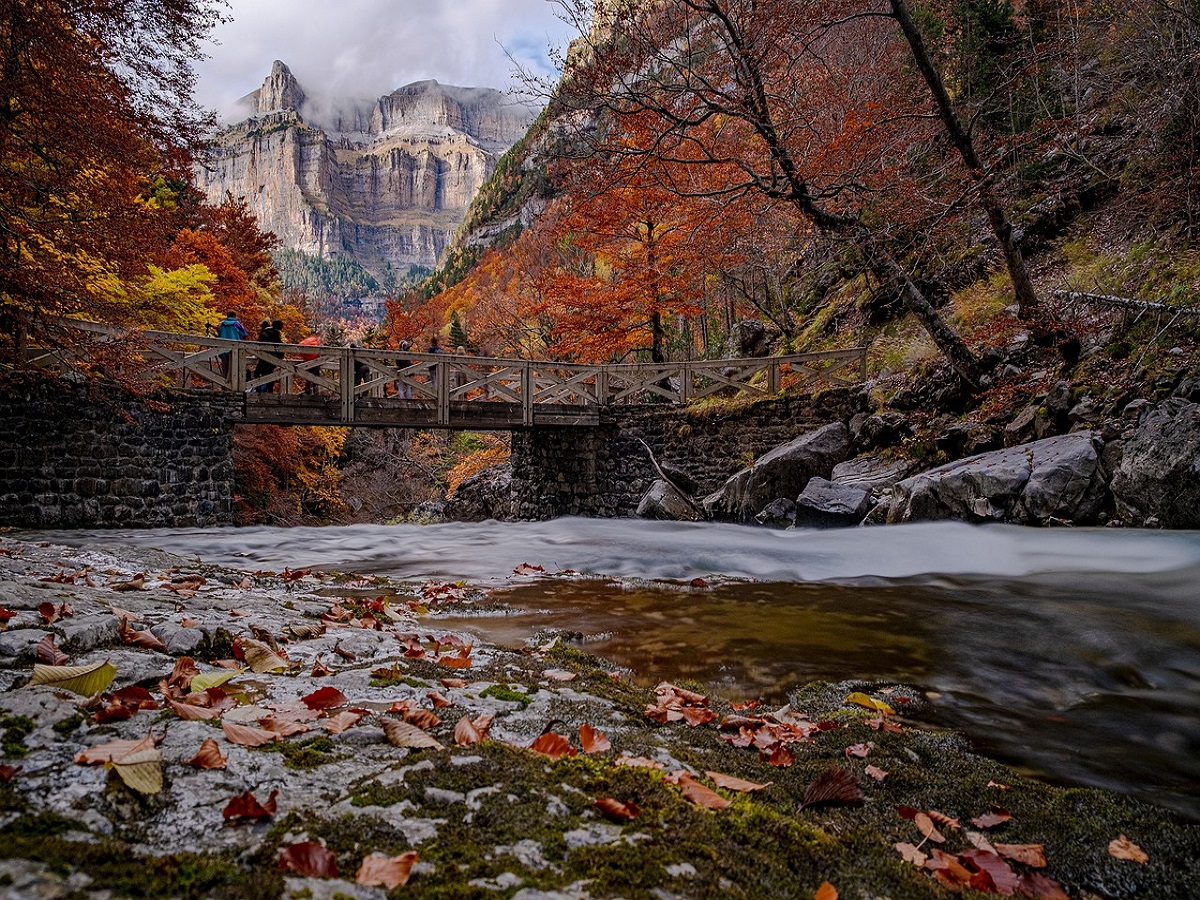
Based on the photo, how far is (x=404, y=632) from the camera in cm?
348

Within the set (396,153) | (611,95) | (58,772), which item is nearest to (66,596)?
(58,772)

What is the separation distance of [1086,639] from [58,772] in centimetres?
491

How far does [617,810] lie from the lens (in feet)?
4.47

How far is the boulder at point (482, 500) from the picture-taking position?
19250 millimetres

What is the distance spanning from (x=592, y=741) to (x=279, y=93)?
778ft

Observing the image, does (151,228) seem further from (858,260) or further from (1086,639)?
(858,260)

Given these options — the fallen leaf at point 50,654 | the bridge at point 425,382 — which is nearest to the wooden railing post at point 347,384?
the bridge at point 425,382

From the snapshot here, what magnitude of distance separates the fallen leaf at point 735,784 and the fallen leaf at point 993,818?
61cm

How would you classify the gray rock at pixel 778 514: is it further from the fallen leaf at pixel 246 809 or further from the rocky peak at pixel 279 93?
the rocky peak at pixel 279 93

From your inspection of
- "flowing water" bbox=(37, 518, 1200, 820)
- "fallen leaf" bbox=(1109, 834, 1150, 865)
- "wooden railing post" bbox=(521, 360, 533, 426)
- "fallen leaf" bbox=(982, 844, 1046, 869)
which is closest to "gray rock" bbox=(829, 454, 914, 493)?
"flowing water" bbox=(37, 518, 1200, 820)

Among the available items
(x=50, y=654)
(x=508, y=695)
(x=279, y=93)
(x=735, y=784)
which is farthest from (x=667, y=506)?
(x=279, y=93)

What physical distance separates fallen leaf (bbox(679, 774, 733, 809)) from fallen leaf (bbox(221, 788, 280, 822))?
95 centimetres

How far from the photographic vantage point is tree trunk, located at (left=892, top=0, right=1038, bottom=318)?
310 inches

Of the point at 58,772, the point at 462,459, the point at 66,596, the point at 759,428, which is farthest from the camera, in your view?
the point at 462,459
